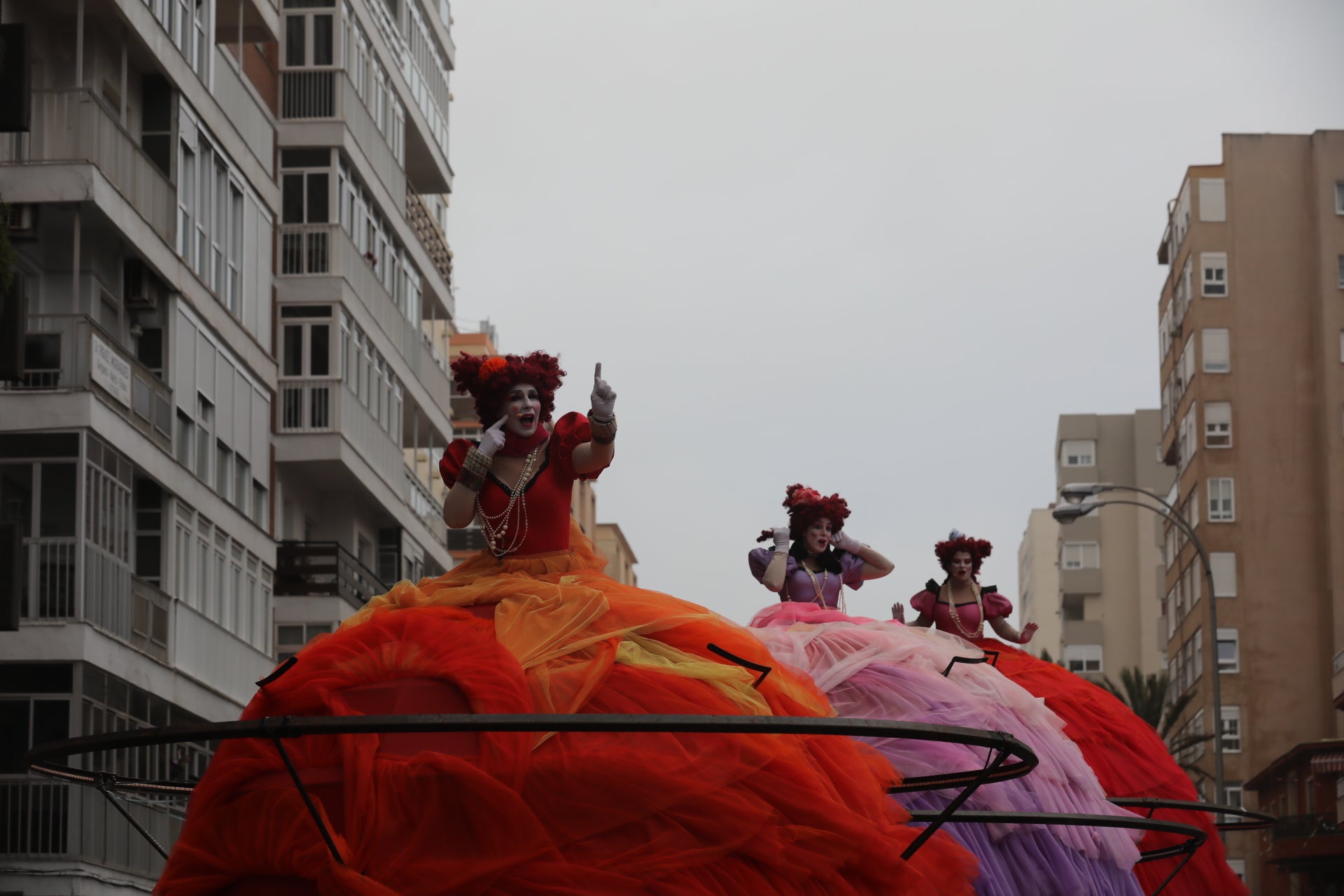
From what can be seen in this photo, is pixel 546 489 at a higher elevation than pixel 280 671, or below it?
higher

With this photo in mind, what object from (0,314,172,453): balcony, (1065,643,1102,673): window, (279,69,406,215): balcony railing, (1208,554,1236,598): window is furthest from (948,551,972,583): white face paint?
(1065,643,1102,673): window

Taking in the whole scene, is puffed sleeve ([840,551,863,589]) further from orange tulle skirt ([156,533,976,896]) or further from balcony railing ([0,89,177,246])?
balcony railing ([0,89,177,246])

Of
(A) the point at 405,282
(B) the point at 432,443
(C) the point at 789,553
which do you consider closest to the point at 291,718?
(C) the point at 789,553

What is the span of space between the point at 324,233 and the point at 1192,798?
32.1 m

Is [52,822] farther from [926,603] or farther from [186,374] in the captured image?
[926,603]

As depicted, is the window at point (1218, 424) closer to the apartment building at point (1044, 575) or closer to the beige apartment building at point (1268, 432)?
the beige apartment building at point (1268, 432)

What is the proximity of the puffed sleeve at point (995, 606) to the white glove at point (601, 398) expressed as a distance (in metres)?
7.16

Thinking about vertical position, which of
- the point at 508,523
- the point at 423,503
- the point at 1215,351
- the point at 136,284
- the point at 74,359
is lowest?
the point at 508,523

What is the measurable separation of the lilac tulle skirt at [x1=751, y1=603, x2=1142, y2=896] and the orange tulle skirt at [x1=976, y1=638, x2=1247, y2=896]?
4.13 ft

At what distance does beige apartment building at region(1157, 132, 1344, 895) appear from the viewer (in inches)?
3081

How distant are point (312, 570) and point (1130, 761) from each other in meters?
31.2

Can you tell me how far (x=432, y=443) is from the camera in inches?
2199

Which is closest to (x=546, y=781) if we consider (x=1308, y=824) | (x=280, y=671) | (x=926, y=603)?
(x=280, y=671)

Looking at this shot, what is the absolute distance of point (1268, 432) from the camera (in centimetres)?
7944
